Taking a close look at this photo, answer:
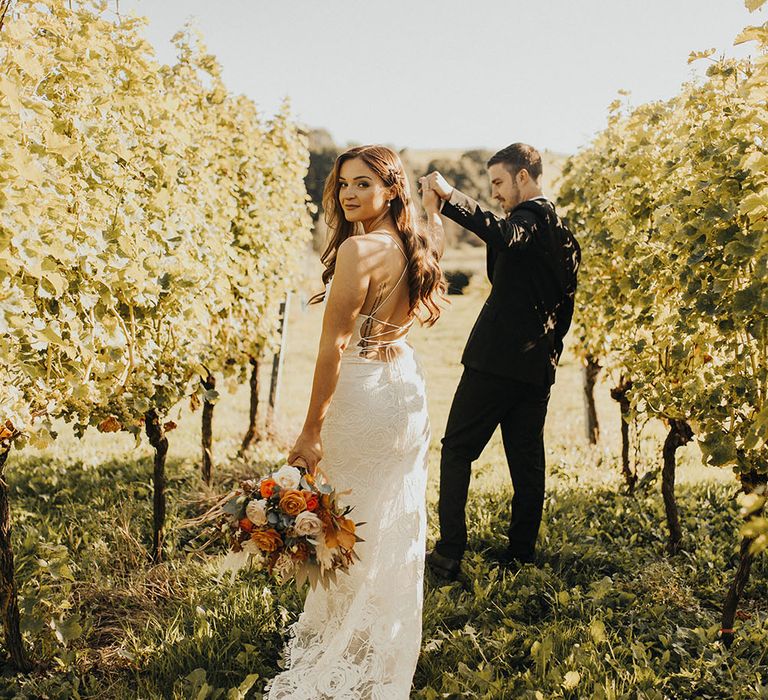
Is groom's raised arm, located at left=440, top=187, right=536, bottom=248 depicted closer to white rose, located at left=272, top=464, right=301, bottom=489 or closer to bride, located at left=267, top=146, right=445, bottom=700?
bride, located at left=267, top=146, right=445, bottom=700

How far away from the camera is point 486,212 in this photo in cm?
327

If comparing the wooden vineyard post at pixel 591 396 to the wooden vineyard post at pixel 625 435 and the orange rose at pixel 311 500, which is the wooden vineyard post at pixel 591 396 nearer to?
the wooden vineyard post at pixel 625 435

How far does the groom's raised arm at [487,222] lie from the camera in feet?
10.2

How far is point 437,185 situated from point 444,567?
7.11 feet

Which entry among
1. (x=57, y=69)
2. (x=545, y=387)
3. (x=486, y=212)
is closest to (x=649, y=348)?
(x=545, y=387)

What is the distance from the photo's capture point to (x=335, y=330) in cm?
243

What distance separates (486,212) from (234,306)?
8.36 ft

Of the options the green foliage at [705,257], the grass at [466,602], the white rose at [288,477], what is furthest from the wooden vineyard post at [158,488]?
the green foliage at [705,257]

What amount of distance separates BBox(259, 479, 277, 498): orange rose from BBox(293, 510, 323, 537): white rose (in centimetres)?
14

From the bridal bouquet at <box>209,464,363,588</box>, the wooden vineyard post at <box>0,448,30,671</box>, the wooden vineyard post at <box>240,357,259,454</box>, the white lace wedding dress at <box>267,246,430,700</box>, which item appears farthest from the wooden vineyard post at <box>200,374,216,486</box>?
the bridal bouquet at <box>209,464,363,588</box>

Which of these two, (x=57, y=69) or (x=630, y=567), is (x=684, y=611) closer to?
(x=630, y=567)

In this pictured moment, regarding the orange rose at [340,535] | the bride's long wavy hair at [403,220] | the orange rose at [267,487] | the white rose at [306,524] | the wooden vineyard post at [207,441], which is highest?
the bride's long wavy hair at [403,220]

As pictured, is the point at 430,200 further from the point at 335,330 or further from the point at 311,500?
the point at 311,500

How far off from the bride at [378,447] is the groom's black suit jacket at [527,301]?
0.91 m
